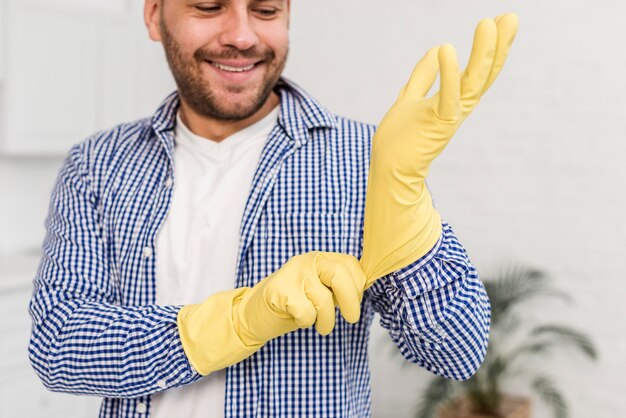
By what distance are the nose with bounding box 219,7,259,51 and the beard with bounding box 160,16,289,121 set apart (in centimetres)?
1

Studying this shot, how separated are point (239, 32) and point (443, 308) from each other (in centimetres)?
57

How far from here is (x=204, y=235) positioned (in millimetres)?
1300

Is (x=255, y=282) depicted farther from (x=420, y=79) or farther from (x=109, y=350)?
(x=420, y=79)

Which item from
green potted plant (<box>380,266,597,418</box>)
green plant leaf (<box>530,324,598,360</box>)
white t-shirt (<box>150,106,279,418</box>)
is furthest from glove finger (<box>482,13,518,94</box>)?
green plant leaf (<box>530,324,598,360</box>)

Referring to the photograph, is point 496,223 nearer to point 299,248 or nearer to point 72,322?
point 299,248

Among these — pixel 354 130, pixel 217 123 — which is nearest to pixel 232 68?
pixel 217 123

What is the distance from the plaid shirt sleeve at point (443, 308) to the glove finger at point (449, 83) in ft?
0.68

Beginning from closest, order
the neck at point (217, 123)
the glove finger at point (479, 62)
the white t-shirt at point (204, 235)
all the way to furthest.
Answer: the glove finger at point (479, 62)
the white t-shirt at point (204, 235)
the neck at point (217, 123)

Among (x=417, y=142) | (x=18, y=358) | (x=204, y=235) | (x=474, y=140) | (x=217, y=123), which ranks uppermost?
(x=417, y=142)

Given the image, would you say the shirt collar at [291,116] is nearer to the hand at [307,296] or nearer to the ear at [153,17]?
the ear at [153,17]

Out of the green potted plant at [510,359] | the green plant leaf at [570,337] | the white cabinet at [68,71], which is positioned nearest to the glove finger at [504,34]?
the green potted plant at [510,359]

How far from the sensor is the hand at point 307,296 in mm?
1026

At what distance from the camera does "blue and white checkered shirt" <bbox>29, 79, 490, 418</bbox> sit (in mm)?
1096

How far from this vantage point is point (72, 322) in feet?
3.89
